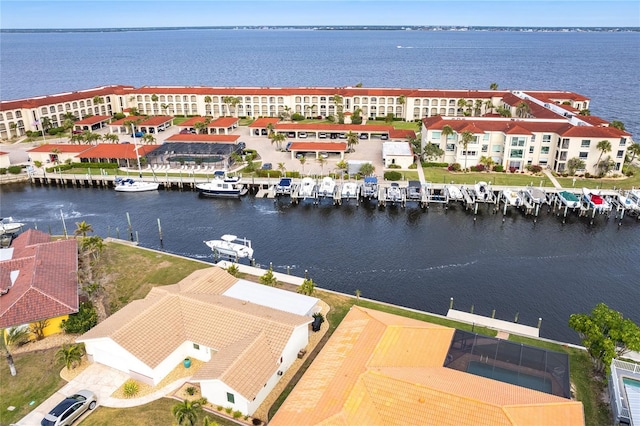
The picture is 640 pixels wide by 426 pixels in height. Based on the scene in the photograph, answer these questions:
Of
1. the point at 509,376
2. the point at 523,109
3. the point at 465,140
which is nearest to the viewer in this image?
the point at 509,376

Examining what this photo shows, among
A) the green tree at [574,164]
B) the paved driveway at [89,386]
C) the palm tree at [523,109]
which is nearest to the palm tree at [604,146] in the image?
the green tree at [574,164]

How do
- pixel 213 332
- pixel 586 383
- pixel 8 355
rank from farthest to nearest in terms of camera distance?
pixel 213 332 < pixel 8 355 < pixel 586 383

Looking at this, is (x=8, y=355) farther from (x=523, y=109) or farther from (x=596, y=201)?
(x=523, y=109)

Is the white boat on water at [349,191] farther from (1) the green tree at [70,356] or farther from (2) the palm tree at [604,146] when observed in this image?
(1) the green tree at [70,356]

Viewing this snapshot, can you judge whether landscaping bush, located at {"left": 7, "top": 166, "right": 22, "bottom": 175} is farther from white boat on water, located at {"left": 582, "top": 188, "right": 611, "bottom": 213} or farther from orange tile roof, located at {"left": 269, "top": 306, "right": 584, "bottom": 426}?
white boat on water, located at {"left": 582, "top": 188, "right": 611, "bottom": 213}

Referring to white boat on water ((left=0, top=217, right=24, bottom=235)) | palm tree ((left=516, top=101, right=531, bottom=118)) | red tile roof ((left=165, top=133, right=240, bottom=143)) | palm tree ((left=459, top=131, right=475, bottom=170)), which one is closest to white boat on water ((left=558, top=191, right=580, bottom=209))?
palm tree ((left=459, top=131, right=475, bottom=170))

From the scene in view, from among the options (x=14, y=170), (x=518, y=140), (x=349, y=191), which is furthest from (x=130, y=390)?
(x=518, y=140)
